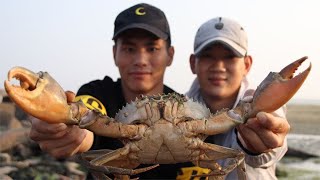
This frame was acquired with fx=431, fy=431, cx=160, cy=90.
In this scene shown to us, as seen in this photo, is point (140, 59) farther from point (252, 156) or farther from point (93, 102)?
point (252, 156)

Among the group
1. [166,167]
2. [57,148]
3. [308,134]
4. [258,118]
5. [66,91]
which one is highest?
[66,91]

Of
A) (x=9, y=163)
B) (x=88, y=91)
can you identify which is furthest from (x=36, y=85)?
(x=9, y=163)

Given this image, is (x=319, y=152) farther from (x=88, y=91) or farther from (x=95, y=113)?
(x=95, y=113)

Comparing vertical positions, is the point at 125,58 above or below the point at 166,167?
above

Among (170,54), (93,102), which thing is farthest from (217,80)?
(93,102)

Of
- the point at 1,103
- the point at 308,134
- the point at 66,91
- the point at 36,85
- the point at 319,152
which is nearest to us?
the point at 36,85

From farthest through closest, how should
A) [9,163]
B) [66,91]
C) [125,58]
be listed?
1. [9,163]
2. [125,58]
3. [66,91]

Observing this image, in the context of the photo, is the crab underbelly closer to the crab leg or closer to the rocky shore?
the crab leg

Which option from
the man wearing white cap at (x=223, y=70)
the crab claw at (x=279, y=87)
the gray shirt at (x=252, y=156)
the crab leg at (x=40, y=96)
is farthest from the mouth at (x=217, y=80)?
the crab leg at (x=40, y=96)
